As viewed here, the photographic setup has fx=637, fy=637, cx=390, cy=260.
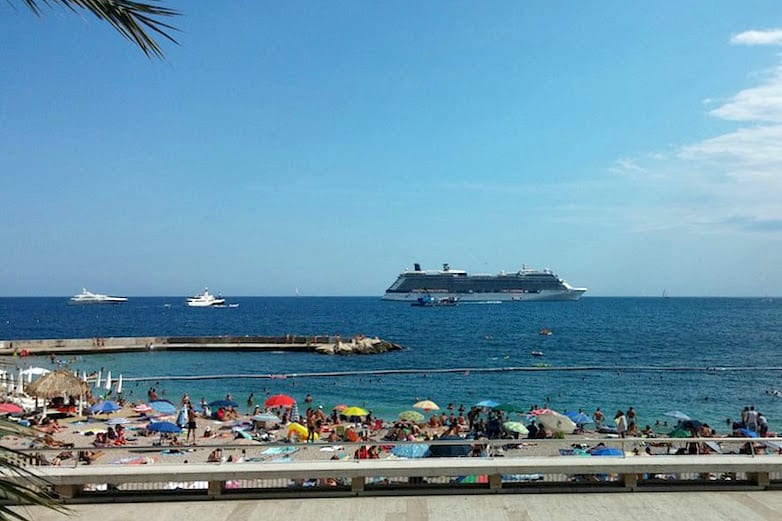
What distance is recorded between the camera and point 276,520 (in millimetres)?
6855

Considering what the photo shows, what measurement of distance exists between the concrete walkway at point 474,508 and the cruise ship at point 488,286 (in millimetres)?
162608

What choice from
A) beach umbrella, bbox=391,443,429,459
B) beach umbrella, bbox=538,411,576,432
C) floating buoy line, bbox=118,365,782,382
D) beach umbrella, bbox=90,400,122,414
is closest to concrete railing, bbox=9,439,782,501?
beach umbrella, bbox=391,443,429,459

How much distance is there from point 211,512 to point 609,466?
4.61 meters

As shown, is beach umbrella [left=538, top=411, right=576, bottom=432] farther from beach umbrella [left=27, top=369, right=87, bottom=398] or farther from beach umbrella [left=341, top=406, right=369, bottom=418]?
beach umbrella [left=27, top=369, right=87, bottom=398]

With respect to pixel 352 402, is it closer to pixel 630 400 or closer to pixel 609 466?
pixel 630 400

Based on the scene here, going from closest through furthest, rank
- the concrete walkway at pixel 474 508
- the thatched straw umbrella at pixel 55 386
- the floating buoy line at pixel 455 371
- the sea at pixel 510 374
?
the concrete walkway at pixel 474 508
the thatched straw umbrella at pixel 55 386
the sea at pixel 510 374
the floating buoy line at pixel 455 371

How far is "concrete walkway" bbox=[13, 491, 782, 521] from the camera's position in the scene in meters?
6.88

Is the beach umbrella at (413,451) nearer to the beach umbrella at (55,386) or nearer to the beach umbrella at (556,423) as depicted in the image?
the beach umbrella at (556,423)

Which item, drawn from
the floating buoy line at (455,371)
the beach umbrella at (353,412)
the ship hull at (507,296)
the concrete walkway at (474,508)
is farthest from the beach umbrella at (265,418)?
the ship hull at (507,296)

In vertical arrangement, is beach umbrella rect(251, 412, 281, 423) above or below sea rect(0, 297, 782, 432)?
above

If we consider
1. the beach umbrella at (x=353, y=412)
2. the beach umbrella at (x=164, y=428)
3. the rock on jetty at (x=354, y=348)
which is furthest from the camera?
the rock on jetty at (x=354, y=348)

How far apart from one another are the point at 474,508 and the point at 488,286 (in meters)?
166

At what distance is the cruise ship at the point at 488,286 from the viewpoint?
170500 mm

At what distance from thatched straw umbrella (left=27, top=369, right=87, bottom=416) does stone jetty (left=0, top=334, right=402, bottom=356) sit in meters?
36.6
